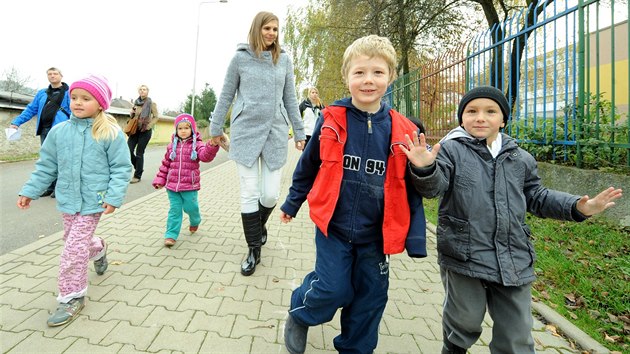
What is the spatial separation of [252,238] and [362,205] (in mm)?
1651

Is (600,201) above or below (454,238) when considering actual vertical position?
above

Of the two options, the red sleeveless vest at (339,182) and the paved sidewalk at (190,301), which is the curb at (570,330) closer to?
the paved sidewalk at (190,301)

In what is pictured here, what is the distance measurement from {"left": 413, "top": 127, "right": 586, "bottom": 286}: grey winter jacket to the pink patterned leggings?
2.16 meters

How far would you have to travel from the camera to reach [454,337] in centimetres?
202

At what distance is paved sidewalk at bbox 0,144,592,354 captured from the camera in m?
2.26

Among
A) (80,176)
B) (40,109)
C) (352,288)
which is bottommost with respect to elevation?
(352,288)

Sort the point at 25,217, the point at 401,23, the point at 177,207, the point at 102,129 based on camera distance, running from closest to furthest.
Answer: the point at 102,129 → the point at 177,207 → the point at 25,217 → the point at 401,23

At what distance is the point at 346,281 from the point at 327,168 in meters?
0.58

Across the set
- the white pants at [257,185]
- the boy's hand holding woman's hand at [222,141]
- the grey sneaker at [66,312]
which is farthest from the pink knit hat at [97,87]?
the grey sneaker at [66,312]

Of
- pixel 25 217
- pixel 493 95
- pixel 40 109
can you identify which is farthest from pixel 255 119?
pixel 40 109

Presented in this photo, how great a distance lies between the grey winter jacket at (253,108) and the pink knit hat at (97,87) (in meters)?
0.86

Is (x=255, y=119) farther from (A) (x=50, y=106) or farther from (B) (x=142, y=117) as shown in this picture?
(B) (x=142, y=117)

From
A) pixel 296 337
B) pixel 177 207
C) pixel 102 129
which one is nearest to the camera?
pixel 296 337

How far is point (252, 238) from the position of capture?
11.1 feet
